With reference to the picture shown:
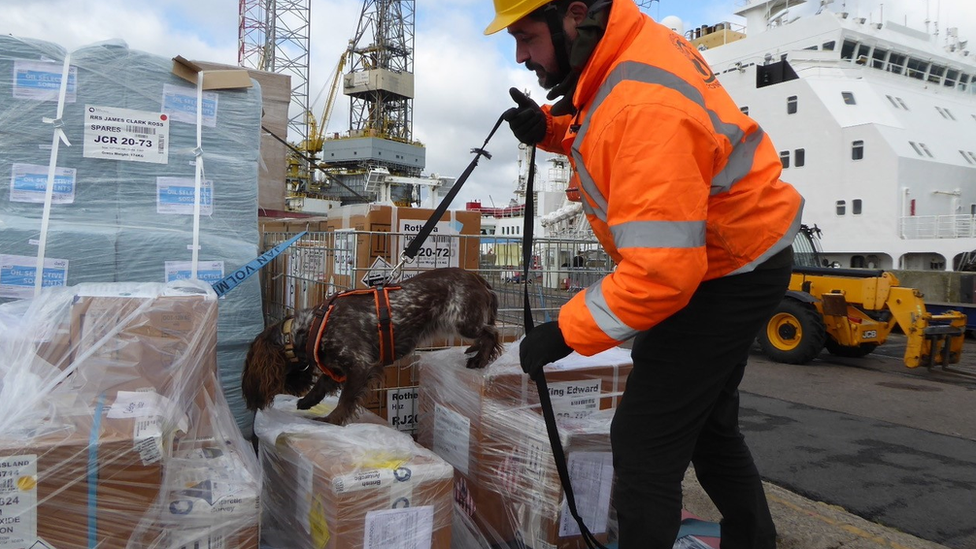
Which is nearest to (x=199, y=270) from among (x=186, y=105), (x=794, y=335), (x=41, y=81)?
(x=186, y=105)

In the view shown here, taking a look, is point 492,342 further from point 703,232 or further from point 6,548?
point 6,548

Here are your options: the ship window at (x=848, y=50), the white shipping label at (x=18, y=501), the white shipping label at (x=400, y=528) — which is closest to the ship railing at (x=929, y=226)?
A: the ship window at (x=848, y=50)

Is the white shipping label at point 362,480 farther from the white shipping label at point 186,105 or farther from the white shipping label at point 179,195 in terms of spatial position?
the white shipping label at point 186,105

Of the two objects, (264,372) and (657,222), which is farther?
(264,372)

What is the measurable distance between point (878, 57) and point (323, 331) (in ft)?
68.8

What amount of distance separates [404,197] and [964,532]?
1545 inches

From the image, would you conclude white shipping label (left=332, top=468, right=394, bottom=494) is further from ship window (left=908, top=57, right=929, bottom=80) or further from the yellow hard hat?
ship window (left=908, top=57, right=929, bottom=80)

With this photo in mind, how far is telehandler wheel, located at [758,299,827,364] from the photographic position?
8156 mm

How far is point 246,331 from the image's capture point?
3.16m

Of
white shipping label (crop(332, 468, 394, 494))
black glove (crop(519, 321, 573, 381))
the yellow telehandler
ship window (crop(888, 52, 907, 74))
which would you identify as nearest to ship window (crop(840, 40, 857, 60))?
ship window (crop(888, 52, 907, 74))

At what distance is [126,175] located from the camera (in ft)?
9.42

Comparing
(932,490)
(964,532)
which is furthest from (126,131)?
(932,490)

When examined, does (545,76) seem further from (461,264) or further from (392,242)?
(461,264)

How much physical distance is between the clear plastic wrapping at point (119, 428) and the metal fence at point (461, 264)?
819mm
